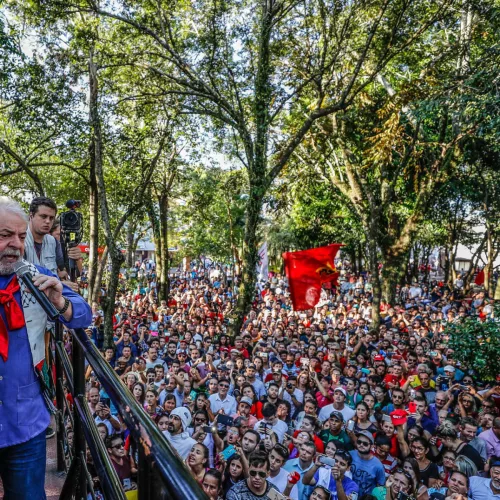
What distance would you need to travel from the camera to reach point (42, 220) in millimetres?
3152

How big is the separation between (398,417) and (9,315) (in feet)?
20.6

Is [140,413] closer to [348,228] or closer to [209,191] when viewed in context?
[209,191]

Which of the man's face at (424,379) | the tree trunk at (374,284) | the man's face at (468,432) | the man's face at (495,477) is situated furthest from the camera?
the tree trunk at (374,284)

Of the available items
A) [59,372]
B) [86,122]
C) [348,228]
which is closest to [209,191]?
[348,228]

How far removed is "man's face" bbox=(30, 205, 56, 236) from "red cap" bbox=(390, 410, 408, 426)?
549 cm

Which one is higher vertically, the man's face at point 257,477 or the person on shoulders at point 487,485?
the man's face at point 257,477

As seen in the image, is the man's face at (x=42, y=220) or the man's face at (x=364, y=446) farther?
the man's face at (x=364, y=446)

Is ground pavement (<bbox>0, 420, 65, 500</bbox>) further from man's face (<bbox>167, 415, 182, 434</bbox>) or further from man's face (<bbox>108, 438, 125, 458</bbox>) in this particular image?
man's face (<bbox>167, 415, 182, 434</bbox>)

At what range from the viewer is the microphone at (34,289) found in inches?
62.7

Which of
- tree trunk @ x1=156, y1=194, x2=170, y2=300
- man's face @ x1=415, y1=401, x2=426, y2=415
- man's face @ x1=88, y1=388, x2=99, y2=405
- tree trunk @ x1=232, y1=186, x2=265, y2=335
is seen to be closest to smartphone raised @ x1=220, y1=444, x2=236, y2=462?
man's face @ x1=88, y1=388, x2=99, y2=405

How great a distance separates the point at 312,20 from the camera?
11.5 m

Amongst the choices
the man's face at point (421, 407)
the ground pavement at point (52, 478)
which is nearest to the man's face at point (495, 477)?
the man's face at point (421, 407)

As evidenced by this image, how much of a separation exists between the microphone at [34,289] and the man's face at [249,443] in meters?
4.49

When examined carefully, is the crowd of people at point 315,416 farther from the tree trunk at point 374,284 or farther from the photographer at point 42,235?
the tree trunk at point 374,284
